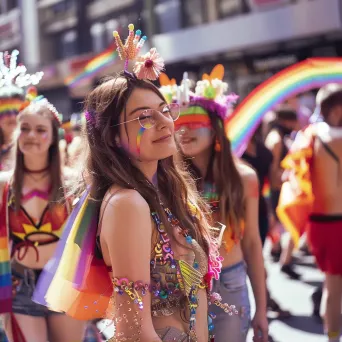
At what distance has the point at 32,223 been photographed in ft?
11.5

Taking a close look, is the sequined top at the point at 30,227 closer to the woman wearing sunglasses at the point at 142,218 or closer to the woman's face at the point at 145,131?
the woman wearing sunglasses at the point at 142,218

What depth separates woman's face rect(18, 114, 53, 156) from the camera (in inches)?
142

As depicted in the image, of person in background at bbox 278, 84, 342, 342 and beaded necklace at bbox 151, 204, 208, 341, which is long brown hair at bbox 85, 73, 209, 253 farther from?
person in background at bbox 278, 84, 342, 342

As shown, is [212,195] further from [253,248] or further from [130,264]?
[130,264]

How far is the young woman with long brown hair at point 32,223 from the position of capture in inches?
131

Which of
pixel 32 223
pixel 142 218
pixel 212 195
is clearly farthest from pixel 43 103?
pixel 142 218

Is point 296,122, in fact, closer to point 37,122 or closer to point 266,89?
point 266,89

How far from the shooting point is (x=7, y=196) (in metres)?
3.50

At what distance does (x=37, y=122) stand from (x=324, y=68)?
2.27m

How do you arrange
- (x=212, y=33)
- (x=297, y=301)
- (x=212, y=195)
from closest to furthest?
(x=212, y=195), (x=297, y=301), (x=212, y=33)

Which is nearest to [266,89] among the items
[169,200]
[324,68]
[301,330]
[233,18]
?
[324,68]

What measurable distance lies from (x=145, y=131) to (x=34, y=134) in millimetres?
1833

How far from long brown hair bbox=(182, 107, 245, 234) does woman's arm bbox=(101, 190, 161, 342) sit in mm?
1231

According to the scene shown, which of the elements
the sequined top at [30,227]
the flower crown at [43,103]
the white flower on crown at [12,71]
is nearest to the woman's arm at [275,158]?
the flower crown at [43,103]
